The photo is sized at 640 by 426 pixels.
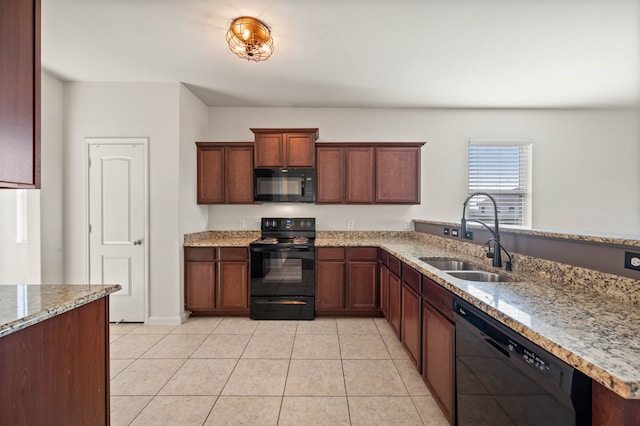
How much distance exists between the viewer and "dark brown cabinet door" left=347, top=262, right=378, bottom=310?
334cm

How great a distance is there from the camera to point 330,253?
3.37 m

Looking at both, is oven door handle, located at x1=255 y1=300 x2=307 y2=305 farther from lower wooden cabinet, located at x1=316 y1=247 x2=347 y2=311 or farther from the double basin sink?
the double basin sink

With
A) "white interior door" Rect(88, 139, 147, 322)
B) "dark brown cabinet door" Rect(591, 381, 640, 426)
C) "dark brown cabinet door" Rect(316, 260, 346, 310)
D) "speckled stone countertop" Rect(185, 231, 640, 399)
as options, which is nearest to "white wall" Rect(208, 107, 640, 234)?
"dark brown cabinet door" Rect(316, 260, 346, 310)

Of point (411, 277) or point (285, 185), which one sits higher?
point (285, 185)

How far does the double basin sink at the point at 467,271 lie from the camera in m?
1.85

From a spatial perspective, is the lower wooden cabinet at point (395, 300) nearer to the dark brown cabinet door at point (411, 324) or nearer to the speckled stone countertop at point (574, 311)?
the dark brown cabinet door at point (411, 324)

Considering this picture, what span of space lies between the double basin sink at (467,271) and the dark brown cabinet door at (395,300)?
424mm

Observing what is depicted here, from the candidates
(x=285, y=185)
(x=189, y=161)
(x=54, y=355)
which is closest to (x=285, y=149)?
(x=285, y=185)

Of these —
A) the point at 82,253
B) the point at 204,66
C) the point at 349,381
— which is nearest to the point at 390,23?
the point at 204,66

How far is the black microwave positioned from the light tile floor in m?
1.60

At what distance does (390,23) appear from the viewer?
2.18 m

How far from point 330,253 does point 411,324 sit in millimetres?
1355

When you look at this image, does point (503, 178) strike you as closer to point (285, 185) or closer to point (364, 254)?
point (364, 254)

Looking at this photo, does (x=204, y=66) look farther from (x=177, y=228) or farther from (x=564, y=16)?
(x=564, y=16)
